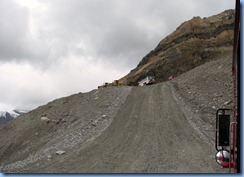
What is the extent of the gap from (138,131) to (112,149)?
4.15 meters

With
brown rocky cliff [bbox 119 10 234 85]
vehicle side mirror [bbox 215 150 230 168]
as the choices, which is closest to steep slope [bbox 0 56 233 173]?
A: vehicle side mirror [bbox 215 150 230 168]

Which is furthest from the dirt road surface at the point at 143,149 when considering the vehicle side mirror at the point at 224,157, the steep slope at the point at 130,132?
the vehicle side mirror at the point at 224,157

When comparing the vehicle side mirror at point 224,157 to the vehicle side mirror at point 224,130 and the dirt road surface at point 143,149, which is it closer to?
the vehicle side mirror at point 224,130

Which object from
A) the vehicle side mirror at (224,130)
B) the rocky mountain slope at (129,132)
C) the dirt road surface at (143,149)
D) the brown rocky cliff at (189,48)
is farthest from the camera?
the brown rocky cliff at (189,48)

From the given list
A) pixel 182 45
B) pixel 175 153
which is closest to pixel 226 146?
pixel 175 153

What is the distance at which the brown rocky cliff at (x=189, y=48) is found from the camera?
85.6m

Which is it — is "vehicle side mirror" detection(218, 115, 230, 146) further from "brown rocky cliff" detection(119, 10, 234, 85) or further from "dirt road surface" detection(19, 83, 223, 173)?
"brown rocky cliff" detection(119, 10, 234, 85)

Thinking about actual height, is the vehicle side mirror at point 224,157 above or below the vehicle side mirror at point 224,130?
below

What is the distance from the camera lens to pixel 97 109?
3050cm

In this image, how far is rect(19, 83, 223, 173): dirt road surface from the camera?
49.2 feet

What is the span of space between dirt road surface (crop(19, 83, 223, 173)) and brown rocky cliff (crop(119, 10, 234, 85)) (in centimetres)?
5219

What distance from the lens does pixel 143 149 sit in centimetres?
1812

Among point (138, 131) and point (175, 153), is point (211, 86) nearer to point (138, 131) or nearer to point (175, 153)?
point (138, 131)

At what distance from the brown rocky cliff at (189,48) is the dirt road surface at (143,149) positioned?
5219 cm
